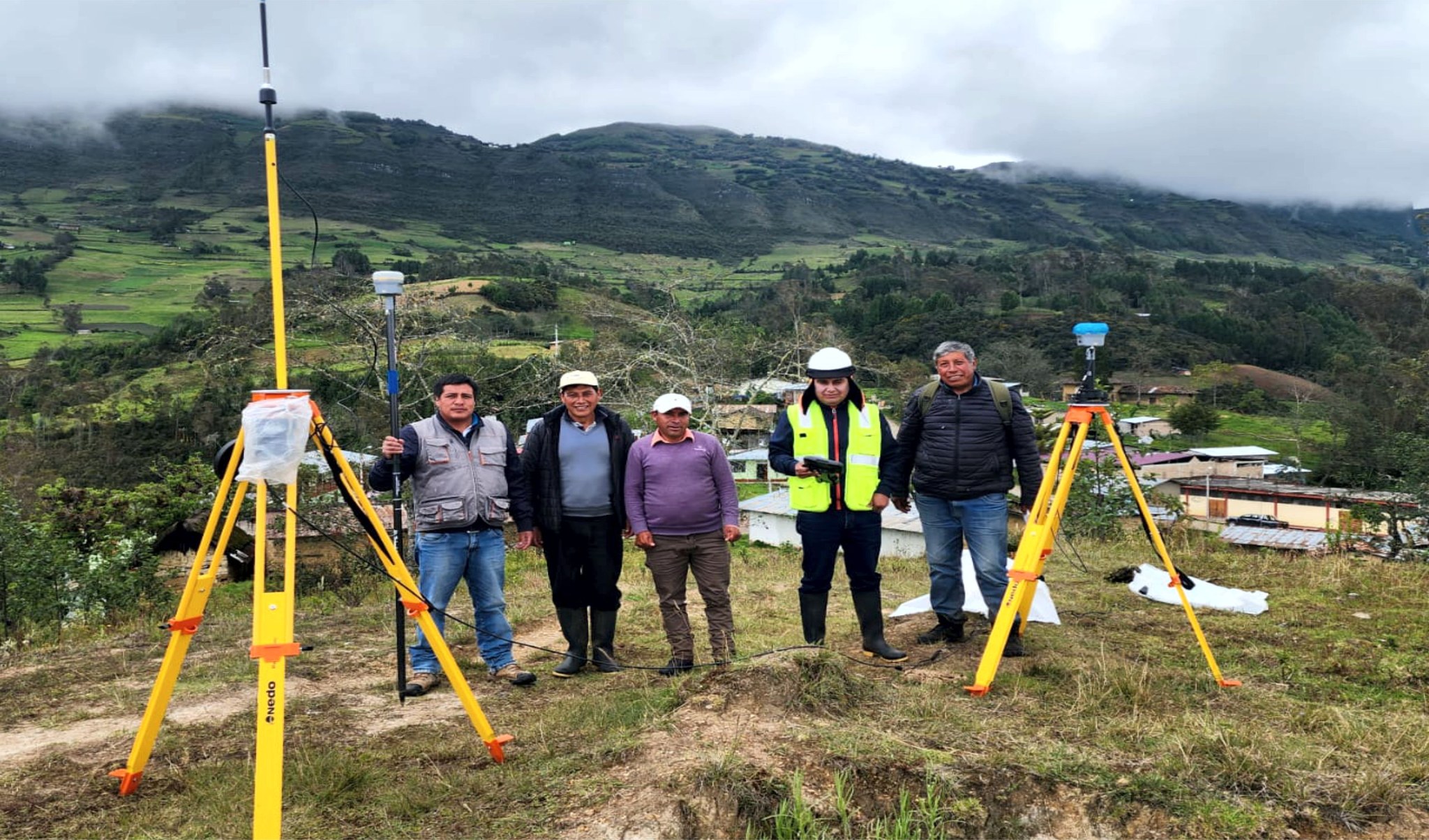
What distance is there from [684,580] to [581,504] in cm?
76

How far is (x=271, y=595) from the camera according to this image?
2.85 metres

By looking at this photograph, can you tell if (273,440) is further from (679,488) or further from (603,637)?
(603,637)

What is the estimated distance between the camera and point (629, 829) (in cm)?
286

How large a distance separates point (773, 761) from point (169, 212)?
14082 centimetres

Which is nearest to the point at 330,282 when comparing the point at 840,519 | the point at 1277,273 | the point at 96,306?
the point at 840,519

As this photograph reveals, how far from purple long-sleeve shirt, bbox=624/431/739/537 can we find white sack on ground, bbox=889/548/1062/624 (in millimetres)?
1732

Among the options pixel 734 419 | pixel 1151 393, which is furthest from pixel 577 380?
pixel 1151 393

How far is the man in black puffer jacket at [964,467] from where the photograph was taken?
498cm

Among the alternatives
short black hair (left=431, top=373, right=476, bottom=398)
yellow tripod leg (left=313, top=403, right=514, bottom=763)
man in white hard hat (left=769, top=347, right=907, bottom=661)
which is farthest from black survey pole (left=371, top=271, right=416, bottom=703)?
man in white hard hat (left=769, top=347, right=907, bottom=661)

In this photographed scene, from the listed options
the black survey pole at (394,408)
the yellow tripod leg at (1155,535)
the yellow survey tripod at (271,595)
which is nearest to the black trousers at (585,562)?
the black survey pole at (394,408)

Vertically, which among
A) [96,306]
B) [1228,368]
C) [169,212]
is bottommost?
[1228,368]

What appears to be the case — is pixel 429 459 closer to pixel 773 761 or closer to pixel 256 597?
pixel 256 597

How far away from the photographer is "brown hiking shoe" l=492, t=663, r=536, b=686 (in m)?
4.94

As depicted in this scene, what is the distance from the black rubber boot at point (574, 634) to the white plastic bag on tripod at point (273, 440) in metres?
2.44
